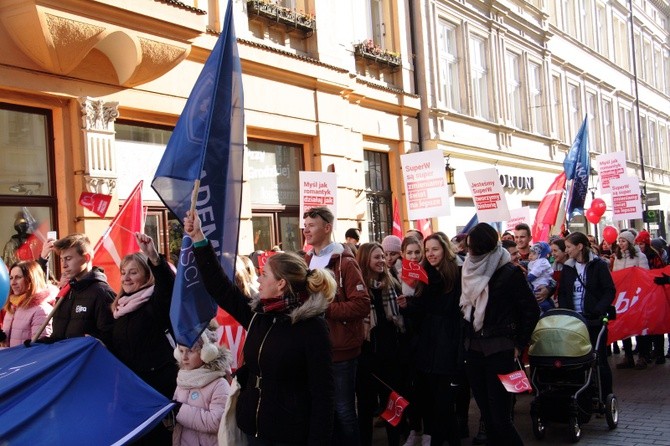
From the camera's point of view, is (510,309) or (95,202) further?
(95,202)

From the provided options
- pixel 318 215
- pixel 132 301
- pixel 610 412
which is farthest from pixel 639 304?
pixel 132 301

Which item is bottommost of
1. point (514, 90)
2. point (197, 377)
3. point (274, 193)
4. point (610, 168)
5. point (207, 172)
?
point (197, 377)

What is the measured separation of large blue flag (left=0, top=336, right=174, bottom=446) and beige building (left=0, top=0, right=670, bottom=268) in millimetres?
4784

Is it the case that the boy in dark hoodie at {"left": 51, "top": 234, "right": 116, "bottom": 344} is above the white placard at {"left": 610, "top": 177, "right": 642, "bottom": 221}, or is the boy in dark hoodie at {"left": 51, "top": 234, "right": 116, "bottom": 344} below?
below

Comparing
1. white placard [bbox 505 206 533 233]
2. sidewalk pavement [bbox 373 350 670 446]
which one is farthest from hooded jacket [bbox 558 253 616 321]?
white placard [bbox 505 206 533 233]

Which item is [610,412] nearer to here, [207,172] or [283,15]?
[207,172]

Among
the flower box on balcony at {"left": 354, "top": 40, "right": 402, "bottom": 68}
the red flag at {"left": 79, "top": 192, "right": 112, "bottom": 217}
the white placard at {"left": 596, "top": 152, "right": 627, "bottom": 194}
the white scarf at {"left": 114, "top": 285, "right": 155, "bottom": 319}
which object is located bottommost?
the white scarf at {"left": 114, "top": 285, "right": 155, "bottom": 319}

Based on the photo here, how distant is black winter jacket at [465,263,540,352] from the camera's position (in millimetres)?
5379

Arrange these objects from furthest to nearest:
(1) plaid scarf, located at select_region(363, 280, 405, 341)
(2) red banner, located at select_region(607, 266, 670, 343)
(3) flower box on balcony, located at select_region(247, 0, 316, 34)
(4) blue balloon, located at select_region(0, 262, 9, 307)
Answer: (3) flower box on balcony, located at select_region(247, 0, 316, 34) → (2) red banner, located at select_region(607, 266, 670, 343) → (1) plaid scarf, located at select_region(363, 280, 405, 341) → (4) blue balloon, located at select_region(0, 262, 9, 307)

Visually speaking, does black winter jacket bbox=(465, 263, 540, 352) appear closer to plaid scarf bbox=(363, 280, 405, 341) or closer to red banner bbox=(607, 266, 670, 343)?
plaid scarf bbox=(363, 280, 405, 341)

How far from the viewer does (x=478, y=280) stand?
17.9ft

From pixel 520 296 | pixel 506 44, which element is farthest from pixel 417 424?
pixel 506 44

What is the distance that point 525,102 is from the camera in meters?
22.7

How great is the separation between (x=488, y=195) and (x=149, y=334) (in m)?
8.19
